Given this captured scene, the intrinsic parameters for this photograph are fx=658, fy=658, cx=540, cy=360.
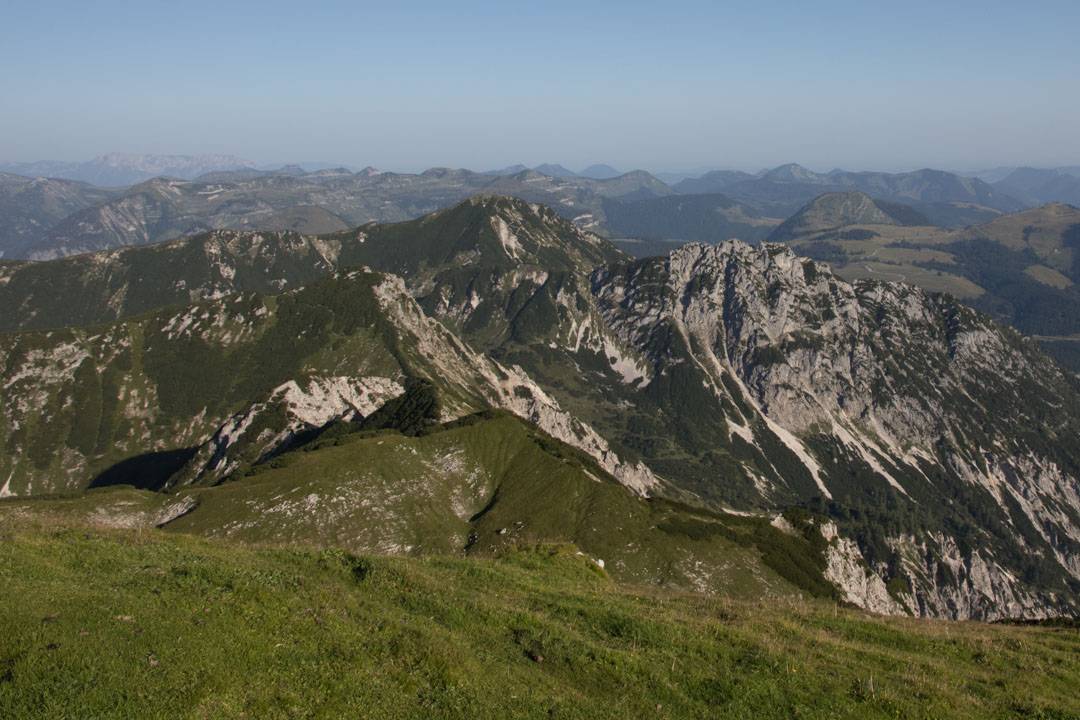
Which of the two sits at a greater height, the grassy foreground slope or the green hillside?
the grassy foreground slope

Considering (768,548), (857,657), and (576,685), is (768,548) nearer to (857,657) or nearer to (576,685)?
(857,657)

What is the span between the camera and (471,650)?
28.8 meters

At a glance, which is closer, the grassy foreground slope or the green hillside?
the grassy foreground slope

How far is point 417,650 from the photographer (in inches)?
1067

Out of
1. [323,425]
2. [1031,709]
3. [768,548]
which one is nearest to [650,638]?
[1031,709]

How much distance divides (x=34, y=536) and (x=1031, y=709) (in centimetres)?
5108

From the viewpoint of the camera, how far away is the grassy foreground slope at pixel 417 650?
22.8m

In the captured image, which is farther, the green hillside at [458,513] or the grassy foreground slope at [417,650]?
the green hillside at [458,513]

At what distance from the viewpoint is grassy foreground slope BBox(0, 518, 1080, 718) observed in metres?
22.8

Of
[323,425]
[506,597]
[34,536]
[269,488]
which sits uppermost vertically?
[34,536]

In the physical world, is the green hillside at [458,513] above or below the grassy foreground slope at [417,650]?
below

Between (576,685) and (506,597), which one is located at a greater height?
(576,685)

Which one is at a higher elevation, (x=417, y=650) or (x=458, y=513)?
(x=417, y=650)

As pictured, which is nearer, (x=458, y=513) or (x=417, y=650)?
(x=417, y=650)
